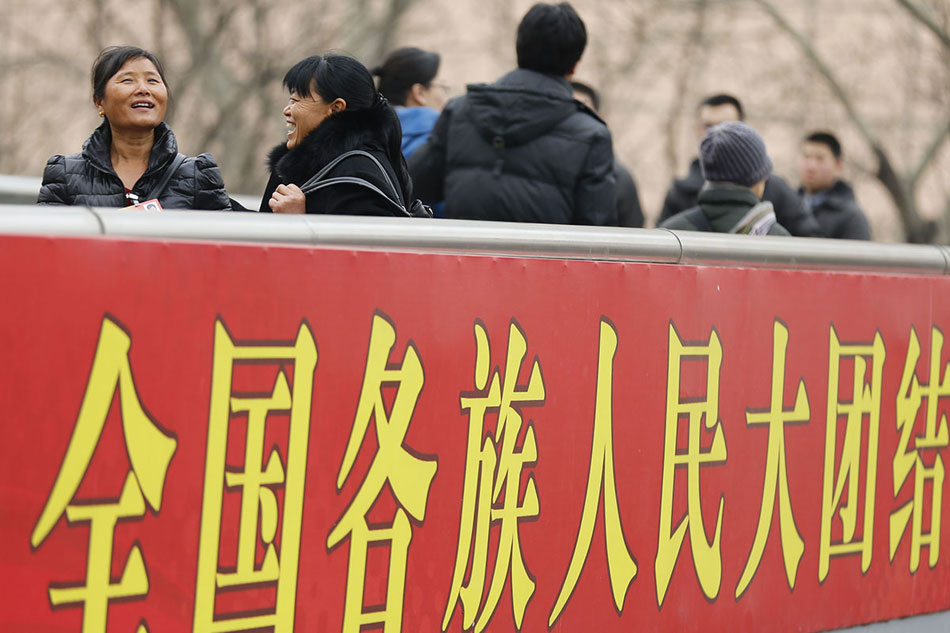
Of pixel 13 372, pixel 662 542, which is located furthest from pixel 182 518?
pixel 662 542

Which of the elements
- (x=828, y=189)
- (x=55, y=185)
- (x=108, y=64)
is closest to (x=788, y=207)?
(x=828, y=189)

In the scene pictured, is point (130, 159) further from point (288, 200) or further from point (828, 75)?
point (828, 75)

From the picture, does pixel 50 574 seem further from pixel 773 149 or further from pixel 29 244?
pixel 773 149

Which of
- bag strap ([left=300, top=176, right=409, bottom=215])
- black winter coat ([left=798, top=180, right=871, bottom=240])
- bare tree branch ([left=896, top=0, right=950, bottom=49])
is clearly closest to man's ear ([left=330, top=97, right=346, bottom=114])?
bag strap ([left=300, top=176, right=409, bottom=215])

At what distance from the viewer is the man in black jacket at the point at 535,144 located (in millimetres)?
5449

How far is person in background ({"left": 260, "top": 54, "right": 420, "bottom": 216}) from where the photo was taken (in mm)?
4102

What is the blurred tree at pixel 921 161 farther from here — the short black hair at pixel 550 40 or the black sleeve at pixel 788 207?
the short black hair at pixel 550 40

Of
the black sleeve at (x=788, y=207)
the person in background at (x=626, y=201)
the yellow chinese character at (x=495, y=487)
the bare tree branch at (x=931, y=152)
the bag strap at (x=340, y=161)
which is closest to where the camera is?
the yellow chinese character at (x=495, y=487)

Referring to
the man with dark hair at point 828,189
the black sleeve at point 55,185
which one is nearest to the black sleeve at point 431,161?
the black sleeve at point 55,185

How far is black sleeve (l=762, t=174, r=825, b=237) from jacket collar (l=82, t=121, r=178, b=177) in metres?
3.08

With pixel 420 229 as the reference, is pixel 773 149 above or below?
above

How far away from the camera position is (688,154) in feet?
70.6

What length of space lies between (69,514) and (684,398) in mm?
2001

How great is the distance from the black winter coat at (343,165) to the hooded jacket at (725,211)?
4.66 ft
